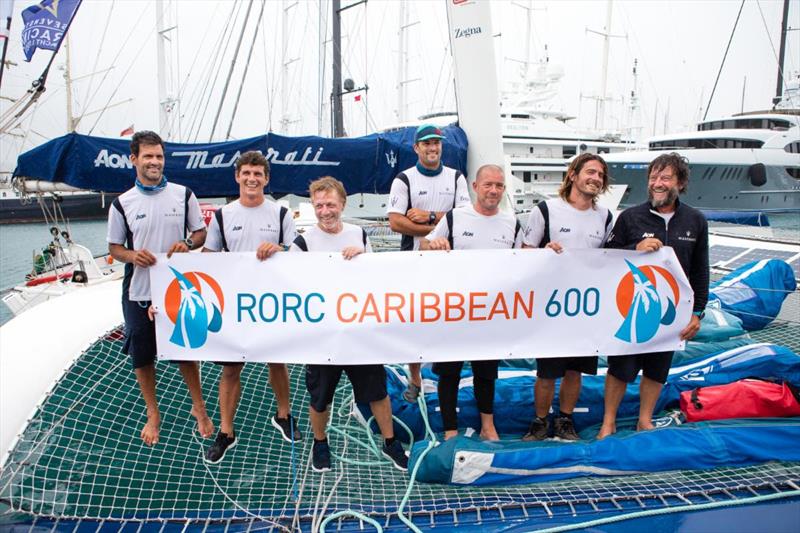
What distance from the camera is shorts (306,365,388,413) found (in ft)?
10.1

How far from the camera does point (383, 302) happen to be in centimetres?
311

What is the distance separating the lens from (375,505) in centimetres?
288

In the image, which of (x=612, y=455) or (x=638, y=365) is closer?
(x=612, y=455)

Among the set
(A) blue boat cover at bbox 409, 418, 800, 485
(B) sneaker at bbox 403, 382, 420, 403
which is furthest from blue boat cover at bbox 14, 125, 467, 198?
(A) blue boat cover at bbox 409, 418, 800, 485

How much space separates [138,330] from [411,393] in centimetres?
207

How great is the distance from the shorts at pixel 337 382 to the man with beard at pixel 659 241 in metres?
1.62

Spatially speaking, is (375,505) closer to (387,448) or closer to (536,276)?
(387,448)

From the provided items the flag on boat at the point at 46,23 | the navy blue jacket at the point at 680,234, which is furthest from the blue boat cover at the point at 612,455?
the flag on boat at the point at 46,23

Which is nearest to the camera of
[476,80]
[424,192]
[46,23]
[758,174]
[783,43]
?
[424,192]

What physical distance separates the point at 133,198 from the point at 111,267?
903 centimetres

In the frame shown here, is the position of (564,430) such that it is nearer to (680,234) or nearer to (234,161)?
(680,234)

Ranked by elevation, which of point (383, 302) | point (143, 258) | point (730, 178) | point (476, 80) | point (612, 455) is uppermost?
point (730, 178)

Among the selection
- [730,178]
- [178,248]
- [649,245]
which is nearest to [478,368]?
[649,245]

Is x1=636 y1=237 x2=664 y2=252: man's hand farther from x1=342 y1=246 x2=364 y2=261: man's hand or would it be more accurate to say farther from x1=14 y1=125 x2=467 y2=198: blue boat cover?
x1=14 y1=125 x2=467 y2=198: blue boat cover
